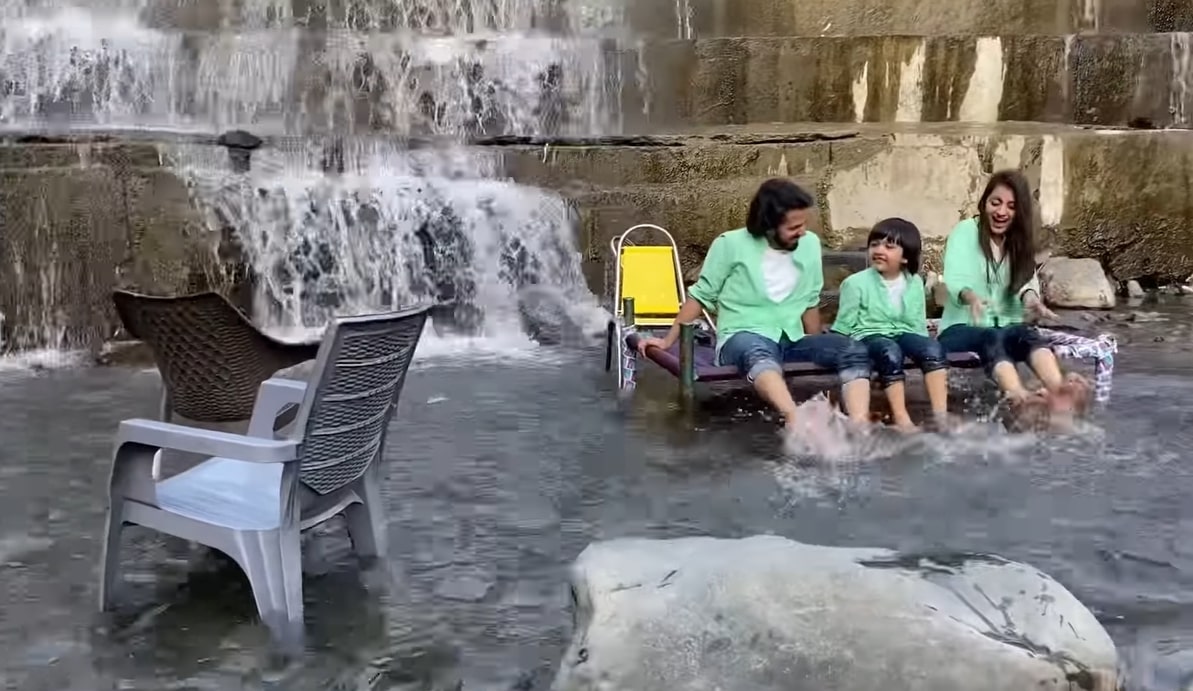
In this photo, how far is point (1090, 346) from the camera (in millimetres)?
6293

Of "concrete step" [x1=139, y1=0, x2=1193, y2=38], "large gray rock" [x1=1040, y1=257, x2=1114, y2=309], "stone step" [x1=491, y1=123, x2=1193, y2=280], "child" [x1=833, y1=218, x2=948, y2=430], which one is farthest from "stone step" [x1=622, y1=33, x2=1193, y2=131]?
"child" [x1=833, y1=218, x2=948, y2=430]

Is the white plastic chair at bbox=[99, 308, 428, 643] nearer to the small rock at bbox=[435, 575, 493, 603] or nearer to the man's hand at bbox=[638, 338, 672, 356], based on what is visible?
the small rock at bbox=[435, 575, 493, 603]

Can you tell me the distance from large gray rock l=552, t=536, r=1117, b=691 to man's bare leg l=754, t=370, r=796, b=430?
2558 mm

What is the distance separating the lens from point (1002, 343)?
6246 mm

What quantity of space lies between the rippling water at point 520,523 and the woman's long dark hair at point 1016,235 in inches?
33.0

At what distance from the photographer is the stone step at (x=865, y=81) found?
1123 centimetres

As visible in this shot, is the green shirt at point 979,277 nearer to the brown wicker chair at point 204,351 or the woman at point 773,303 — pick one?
the woman at point 773,303

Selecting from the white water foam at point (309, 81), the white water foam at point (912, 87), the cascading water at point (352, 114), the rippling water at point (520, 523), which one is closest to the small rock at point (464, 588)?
Answer: the rippling water at point (520, 523)

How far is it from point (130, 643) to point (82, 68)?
8.93 meters

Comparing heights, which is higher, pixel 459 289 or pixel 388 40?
pixel 388 40

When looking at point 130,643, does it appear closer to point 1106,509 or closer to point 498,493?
point 498,493

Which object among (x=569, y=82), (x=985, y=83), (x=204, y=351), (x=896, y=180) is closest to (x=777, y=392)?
(x=204, y=351)

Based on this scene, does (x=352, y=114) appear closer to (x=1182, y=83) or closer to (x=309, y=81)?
(x=309, y=81)

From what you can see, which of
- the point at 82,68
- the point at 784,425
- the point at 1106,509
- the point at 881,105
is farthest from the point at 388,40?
the point at 1106,509
